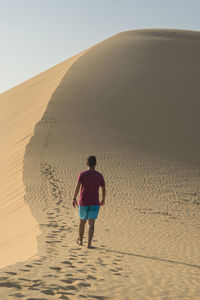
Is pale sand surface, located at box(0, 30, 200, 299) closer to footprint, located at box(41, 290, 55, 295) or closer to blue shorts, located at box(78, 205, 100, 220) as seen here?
footprint, located at box(41, 290, 55, 295)

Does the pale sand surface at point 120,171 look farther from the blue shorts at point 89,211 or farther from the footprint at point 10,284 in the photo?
the blue shorts at point 89,211

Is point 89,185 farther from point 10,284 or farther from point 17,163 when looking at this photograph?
point 17,163

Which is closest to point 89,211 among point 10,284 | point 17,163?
point 10,284

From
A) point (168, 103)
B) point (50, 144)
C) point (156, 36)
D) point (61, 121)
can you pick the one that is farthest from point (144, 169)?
point (156, 36)

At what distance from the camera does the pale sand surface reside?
203 inches

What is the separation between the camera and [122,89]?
A: 84.4 ft

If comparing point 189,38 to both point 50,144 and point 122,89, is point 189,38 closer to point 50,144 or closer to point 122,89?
point 122,89

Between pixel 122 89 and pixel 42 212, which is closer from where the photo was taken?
pixel 42 212

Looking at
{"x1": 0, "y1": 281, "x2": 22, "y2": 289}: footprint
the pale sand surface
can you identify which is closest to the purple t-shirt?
the pale sand surface

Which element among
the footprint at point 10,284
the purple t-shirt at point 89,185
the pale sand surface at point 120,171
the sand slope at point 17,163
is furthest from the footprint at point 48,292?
the purple t-shirt at point 89,185

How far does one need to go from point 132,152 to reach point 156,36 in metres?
23.3

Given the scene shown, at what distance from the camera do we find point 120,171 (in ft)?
51.1

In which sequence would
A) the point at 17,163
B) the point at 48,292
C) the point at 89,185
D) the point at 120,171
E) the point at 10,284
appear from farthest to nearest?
the point at 17,163
the point at 120,171
the point at 89,185
the point at 10,284
the point at 48,292

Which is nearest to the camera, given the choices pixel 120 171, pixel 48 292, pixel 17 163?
pixel 48 292
